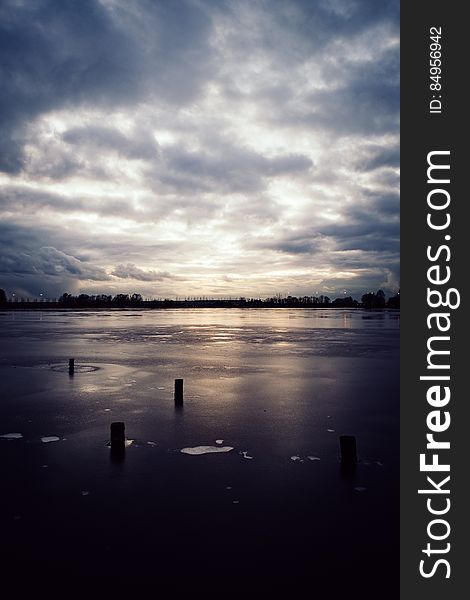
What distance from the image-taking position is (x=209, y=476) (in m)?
9.15

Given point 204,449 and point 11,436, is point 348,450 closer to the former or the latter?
point 204,449

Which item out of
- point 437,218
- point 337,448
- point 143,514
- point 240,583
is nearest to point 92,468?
point 143,514

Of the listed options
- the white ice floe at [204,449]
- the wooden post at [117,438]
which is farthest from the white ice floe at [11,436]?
the white ice floe at [204,449]

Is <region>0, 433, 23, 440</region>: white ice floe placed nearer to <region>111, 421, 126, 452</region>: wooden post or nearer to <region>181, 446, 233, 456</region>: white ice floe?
<region>111, 421, 126, 452</region>: wooden post

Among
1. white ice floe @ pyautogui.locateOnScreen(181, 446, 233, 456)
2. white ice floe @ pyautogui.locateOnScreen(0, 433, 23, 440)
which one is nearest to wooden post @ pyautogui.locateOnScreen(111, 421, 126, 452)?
white ice floe @ pyautogui.locateOnScreen(181, 446, 233, 456)

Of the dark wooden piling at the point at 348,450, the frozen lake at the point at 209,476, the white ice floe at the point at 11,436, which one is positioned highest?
the dark wooden piling at the point at 348,450

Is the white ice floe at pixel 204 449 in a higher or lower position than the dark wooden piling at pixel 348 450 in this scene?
lower

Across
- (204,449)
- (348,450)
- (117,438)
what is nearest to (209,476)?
(204,449)

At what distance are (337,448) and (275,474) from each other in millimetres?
2483

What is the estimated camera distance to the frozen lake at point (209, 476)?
6.71 metres

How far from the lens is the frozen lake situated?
6.71 meters

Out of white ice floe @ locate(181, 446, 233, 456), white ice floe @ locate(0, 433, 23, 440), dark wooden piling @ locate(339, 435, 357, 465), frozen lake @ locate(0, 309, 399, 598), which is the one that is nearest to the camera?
frozen lake @ locate(0, 309, 399, 598)

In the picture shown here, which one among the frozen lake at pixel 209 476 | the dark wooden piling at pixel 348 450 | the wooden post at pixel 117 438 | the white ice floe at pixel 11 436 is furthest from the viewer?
the white ice floe at pixel 11 436

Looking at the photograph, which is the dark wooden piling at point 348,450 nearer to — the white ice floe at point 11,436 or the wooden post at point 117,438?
the wooden post at point 117,438
